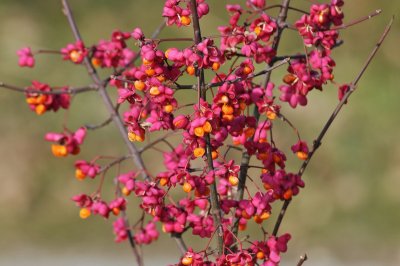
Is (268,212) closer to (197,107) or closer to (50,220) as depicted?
(197,107)

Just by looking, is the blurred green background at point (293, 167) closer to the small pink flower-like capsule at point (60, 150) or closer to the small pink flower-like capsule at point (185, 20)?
the small pink flower-like capsule at point (60, 150)

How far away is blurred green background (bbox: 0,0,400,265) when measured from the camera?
13.8 ft

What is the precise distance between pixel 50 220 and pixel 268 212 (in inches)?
123

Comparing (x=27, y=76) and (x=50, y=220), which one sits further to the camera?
(x=27, y=76)

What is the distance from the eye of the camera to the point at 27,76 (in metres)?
4.96

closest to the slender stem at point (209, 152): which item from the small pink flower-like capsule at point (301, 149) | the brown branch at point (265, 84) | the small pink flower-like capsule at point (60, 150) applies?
the brown branch at point (265, 84)

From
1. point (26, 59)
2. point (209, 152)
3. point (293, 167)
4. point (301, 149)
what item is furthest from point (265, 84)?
point (293, 167)

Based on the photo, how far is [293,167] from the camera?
4309 millimetres

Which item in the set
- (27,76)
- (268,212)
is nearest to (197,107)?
(268,212)

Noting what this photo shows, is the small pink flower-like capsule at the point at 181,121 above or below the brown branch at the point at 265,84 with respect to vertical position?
below

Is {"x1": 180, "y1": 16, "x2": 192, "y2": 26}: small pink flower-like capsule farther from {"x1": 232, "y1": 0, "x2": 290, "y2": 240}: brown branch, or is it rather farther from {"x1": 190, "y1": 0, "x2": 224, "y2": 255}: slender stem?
{"x1": 232, "y1": 0, "x2": 290, "y2": 240}: brown branch

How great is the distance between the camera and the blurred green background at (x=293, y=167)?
4.20 m

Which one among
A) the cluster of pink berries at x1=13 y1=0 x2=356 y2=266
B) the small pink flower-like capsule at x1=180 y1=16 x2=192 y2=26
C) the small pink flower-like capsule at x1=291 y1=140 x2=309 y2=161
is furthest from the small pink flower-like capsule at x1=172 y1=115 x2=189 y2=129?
the small pink flower-like capsule at x1=291 y1=140 x2=309 y2=161

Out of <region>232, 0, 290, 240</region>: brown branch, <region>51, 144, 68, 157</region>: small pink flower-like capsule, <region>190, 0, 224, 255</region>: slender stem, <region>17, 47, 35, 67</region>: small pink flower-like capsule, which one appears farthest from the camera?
<region>17, 47, 35, 67</region>: small pink flower-like capsule
